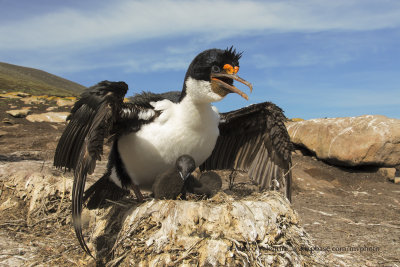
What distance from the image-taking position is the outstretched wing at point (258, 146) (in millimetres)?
4570

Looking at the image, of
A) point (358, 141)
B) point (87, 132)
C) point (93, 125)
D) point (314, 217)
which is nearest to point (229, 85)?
point (93, 125)

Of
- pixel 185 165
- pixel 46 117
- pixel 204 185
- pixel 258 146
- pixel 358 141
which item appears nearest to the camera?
pixel 185 165

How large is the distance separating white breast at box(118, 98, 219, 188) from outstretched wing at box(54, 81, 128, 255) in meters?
0.39

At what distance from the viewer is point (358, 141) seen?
11.2 m

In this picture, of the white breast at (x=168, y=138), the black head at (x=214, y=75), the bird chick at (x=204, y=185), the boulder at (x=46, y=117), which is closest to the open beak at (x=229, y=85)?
the black head at (x=214, y=75)

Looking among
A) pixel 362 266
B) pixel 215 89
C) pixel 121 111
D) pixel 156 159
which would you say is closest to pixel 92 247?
pixel 156 159

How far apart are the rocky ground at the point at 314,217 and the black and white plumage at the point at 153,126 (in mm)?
1142

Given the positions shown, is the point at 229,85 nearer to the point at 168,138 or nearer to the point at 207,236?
the point at 168,138

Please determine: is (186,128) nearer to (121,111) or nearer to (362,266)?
(121,111)

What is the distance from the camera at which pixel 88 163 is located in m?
3.39

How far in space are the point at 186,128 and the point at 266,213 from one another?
3.97ft

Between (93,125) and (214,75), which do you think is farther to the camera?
(214,75)

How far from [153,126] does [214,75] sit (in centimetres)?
86

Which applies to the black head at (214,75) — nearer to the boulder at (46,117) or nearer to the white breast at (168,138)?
the white breast at (168,138)
